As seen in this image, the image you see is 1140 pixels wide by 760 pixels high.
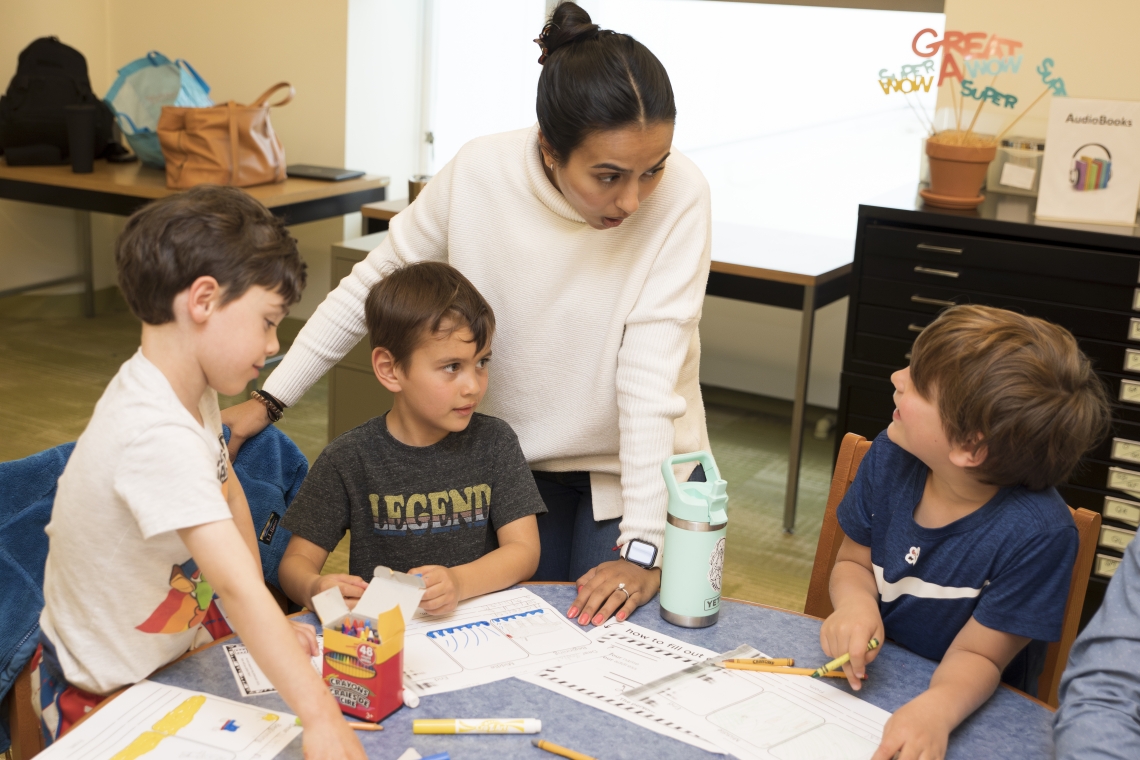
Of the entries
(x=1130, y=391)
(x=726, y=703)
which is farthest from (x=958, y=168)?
(x=726, y=703)

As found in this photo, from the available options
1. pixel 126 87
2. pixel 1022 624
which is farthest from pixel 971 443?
pixel 126 87

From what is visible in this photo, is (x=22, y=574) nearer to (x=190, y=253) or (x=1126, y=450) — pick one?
(x=190, y=253)

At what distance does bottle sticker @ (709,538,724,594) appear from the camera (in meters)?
1.24

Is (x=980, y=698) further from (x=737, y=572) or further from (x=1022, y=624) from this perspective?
(x=737, y=572)

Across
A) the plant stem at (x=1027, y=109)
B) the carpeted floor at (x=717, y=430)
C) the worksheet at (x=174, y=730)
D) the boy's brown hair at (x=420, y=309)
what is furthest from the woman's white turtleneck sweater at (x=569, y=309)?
the plant stem at (x=1027, y=109)

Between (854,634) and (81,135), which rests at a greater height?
(81,135)

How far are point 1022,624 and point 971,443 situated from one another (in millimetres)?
206

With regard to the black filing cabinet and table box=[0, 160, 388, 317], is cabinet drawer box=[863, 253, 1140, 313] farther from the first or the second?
table box=[0, 160, 388, 317]

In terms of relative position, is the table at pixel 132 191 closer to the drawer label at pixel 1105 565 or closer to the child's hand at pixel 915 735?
the drawer label at pixel 1105 565

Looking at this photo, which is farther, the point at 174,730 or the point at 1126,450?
the point at 1126,450

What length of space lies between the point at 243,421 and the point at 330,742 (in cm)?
68

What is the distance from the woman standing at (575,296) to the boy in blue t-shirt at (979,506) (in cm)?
32

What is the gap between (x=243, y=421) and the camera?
1520 mm

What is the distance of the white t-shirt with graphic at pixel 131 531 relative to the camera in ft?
3.25
